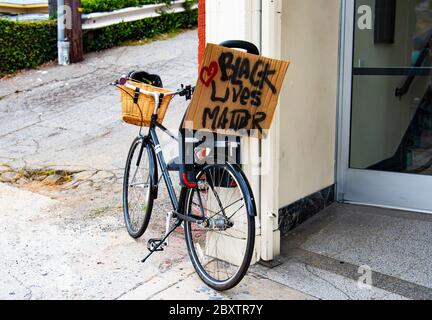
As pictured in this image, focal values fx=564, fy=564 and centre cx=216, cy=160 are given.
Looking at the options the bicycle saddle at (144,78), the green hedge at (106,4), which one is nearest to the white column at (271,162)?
the bicycle saddle at (144,78)

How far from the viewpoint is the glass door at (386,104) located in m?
4.97

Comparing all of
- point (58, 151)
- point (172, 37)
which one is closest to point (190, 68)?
point (172, 37)

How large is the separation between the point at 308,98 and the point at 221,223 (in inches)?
59.6

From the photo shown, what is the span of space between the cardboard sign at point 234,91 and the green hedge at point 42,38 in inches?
300

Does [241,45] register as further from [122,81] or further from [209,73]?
[122,81]

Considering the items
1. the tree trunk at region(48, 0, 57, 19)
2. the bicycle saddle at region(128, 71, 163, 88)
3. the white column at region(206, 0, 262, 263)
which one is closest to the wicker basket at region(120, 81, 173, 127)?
the bicycle saddle at region(128, 71, 163, 88)

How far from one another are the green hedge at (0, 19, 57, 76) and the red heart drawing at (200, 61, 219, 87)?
7699 mm

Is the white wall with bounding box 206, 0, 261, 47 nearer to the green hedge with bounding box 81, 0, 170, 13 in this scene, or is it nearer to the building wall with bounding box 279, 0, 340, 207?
the building wall with bounding box 279, 0, 340, 207

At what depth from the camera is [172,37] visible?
11773 millimetres

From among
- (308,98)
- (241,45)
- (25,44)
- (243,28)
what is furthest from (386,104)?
(25,44)

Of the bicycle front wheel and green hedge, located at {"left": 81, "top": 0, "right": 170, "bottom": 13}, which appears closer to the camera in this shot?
the bicycle front wheel

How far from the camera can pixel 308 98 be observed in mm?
4605

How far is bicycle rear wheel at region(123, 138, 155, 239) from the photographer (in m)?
4.31
